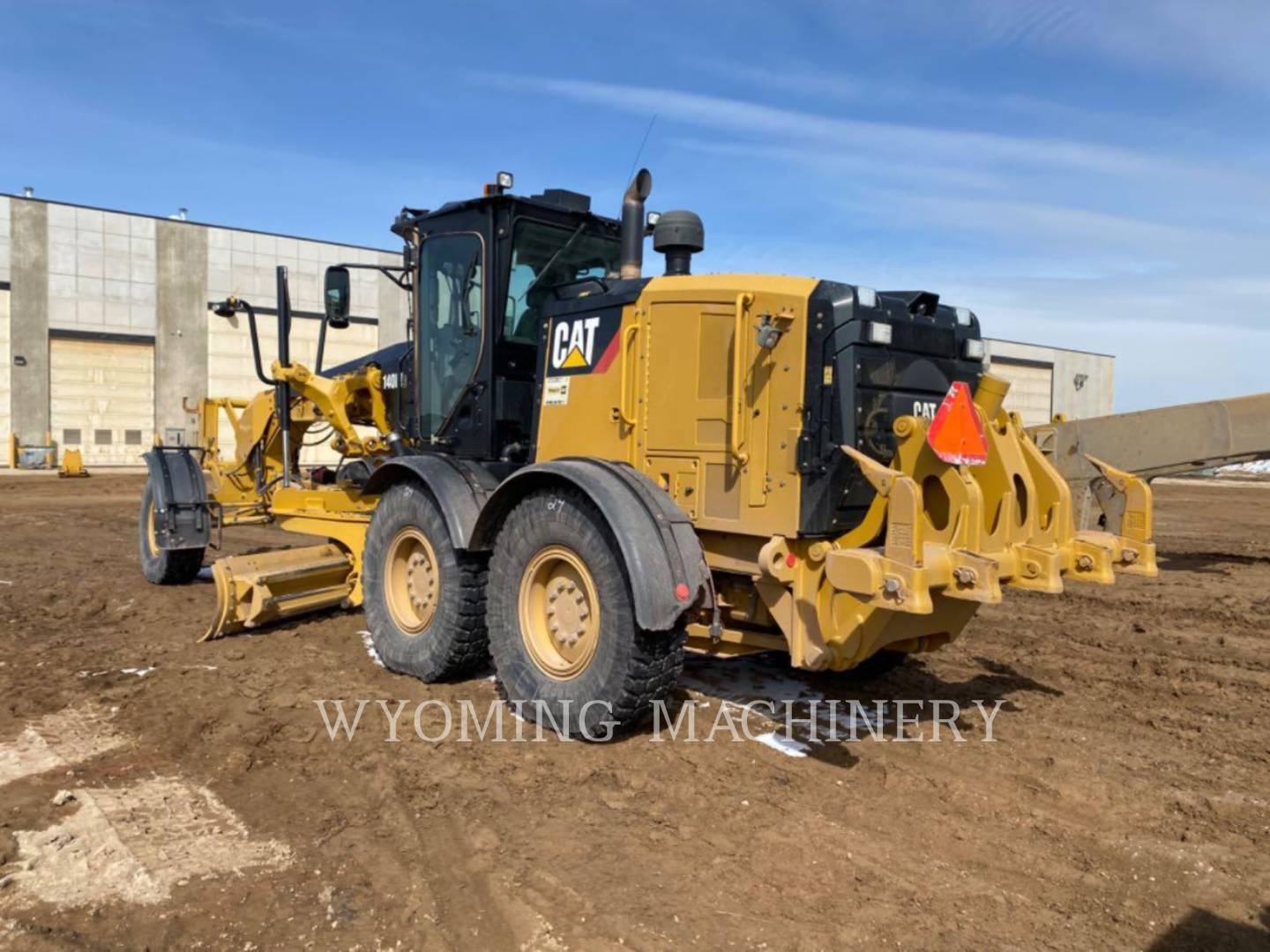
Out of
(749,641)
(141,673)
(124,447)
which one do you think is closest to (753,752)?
(749,641)

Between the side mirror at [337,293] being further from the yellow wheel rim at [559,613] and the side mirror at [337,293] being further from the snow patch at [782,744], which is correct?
the snow patch at [782,744]

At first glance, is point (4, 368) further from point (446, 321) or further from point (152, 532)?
point (446, 321)

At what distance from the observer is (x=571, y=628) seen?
493 centimetres

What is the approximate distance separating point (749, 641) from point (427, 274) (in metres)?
3.36

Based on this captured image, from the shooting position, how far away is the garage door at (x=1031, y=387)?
1676 inches

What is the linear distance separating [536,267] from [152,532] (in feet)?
17.6

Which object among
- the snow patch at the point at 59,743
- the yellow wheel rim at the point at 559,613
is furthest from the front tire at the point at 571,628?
the snow patch at the point at 59,743

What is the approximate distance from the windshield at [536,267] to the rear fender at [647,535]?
1.42 metres

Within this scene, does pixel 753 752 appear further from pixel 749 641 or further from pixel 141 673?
pixel 141 673

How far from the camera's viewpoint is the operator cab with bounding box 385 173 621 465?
5949 mm

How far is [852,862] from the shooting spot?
11.6ft

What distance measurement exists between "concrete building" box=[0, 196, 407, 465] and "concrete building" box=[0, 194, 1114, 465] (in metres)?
0.03

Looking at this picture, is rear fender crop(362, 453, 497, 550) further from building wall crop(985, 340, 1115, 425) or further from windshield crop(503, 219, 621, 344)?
building wall crop(985, 340, 1115, 425)

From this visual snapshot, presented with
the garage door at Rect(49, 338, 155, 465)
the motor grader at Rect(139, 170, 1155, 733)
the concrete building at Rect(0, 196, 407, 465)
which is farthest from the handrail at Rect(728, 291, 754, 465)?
the garage door at Rect(49, 338, 155, 465)
